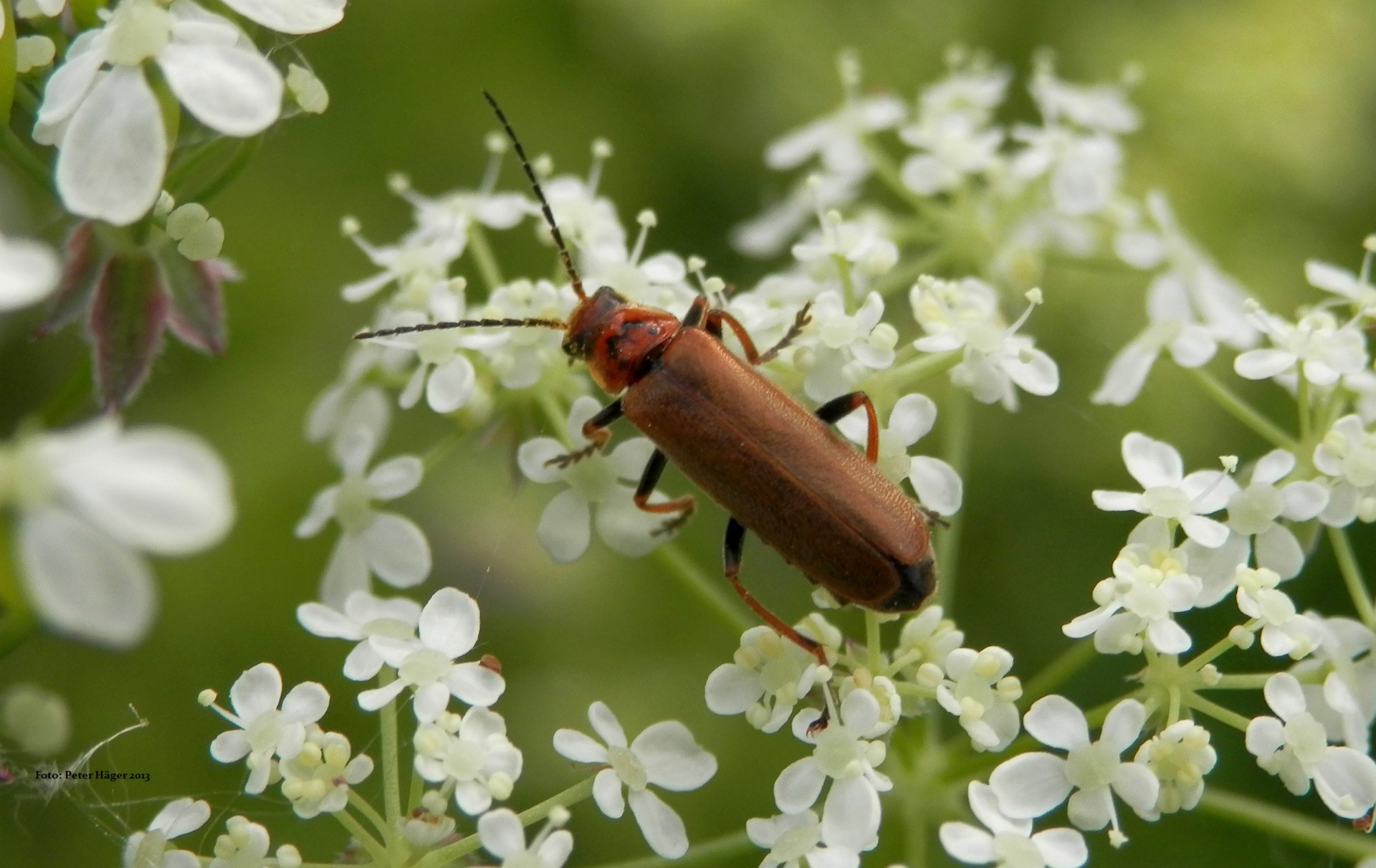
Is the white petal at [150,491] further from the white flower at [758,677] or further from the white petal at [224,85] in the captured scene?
the white flower at [758,677]

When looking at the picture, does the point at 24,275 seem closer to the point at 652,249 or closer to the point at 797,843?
the point at 797,843

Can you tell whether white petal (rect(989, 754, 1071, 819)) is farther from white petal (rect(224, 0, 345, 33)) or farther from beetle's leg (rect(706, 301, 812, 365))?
white petal (rect(224, 0, 345, 33))

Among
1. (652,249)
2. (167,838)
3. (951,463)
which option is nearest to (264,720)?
(167,838)

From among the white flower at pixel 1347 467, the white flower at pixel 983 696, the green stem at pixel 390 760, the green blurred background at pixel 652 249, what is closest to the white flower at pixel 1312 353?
the white flower at pixel 1347 467

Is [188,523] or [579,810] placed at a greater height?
[188,523]

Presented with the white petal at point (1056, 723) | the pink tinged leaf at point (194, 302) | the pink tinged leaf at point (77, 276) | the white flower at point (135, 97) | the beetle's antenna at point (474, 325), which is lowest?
the white petal at point (1056, 723)

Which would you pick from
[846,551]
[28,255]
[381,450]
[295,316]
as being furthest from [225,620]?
[28,255]

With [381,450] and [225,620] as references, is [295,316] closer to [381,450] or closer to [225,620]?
[381,450]
